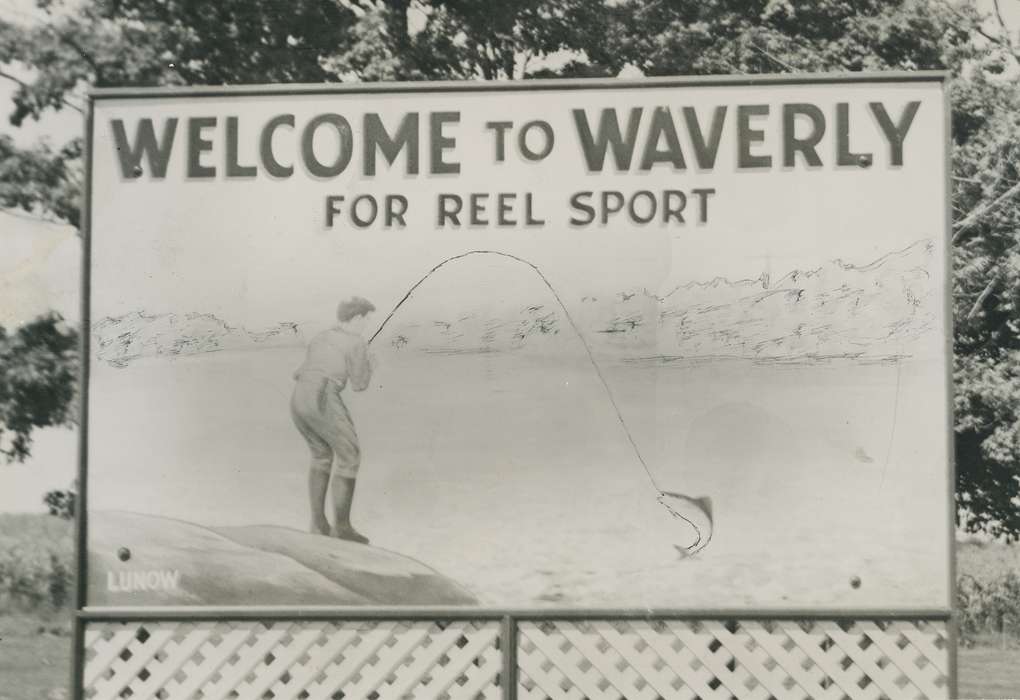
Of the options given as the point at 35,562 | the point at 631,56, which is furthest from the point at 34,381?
the point at 631,56

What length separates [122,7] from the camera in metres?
9.41

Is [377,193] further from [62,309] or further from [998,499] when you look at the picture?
[998,499]

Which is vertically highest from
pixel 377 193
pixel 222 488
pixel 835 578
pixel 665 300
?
pixel 377 193

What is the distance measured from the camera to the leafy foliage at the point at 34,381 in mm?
8844

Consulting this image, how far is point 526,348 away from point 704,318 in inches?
34.3

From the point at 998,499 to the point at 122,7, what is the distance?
7.30 metres

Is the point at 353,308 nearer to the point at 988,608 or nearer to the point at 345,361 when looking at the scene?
the point at 345,361

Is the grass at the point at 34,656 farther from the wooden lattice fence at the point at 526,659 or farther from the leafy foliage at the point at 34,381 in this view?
the wooden lattice fence at the point at 526,659

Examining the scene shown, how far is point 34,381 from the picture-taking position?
8969 mm

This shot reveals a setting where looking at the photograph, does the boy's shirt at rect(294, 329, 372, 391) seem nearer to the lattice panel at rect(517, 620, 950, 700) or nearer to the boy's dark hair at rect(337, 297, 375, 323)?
the boy's dark hair at rect(337, 297, 375, 323)

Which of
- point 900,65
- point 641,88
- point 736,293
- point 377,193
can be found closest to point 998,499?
point 900,65

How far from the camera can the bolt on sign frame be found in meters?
6.22

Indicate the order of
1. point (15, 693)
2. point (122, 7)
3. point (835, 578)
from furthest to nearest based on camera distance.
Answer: point (122, 7), point (15, 693), point (835, 578)

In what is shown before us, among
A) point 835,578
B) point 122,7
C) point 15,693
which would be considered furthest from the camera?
point 122,7
